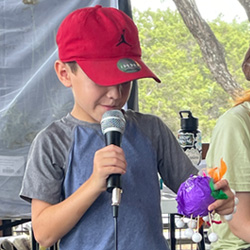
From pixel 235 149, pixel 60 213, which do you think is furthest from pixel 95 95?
pixel 235 149

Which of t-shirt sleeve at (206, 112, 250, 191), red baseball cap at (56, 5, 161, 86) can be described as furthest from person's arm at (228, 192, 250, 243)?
red baseball cap at (56, 5, 161, 86)

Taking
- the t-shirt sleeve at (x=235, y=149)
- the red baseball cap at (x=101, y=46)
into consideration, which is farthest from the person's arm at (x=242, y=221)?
the red baseball cap at (x=101, y=46)

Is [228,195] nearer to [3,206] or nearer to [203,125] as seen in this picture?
[3,206]

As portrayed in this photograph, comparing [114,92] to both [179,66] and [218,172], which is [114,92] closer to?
[218,172]

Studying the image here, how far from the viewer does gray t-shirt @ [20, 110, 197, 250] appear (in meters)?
1.17

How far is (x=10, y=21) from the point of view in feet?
8.80

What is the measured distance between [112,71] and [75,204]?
0.28 meters

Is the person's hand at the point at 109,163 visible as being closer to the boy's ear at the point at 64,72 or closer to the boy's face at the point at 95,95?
the boy's face at the point at 95,95

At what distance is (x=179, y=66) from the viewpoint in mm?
6891

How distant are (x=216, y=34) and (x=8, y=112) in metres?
4.44

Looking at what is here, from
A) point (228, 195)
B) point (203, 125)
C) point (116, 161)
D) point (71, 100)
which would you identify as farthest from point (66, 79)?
point (203, 125)

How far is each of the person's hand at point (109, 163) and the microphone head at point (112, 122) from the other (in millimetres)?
37

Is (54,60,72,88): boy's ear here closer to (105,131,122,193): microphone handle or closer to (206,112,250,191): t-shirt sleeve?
(105,131,122,193): microphone handle

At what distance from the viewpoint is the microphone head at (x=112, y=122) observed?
1.04 meters
